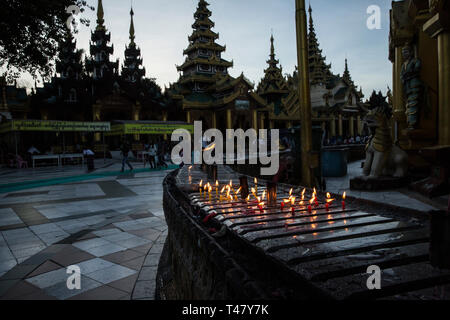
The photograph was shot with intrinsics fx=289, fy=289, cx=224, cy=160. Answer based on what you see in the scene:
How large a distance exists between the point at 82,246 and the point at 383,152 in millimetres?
5859

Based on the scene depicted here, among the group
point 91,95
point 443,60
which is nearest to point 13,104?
point 91,95

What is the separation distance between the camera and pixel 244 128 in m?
32.0

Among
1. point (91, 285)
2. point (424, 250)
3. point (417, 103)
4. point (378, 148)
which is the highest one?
point (417, 103)

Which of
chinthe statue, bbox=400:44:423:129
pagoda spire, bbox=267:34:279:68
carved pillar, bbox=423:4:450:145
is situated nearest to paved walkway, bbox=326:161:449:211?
carved pillar, bbox=423:4:450:145

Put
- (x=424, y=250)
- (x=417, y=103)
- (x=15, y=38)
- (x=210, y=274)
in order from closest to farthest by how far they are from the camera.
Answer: (x=210, y=274)
(x=424, y=250)
(x=417, y=103)
(x=15, y=38)

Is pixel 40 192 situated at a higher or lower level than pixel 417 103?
lower

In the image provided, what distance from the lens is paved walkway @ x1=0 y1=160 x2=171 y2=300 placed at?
3.07m

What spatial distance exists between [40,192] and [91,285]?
7.86 m

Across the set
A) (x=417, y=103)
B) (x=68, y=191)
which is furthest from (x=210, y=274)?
(x=68, y=191)

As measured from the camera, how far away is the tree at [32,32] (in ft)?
25.6

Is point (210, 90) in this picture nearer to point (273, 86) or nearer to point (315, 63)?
point (273, 86)

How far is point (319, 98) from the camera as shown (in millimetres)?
37781

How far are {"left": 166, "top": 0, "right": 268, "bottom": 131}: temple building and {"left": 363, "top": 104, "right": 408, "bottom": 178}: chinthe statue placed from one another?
23.3 m
